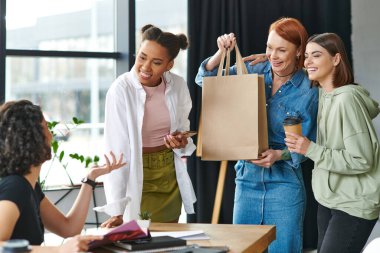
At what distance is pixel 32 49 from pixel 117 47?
24.3 inches

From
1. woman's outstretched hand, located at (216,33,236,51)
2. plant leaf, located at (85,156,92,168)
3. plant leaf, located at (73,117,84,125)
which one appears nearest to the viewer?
woman's outstretched hand, located at (216,33,236,51)

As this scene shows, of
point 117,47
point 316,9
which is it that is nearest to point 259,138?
point 117,47

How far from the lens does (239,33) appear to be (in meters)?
4.73

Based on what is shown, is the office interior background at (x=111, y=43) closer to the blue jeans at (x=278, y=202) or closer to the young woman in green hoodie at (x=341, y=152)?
the blue jeans at (x=278, y=202)

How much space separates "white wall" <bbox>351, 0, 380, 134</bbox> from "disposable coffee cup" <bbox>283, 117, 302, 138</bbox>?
2139 mm

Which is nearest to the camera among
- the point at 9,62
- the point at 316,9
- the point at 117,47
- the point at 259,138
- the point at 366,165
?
the point at 366,165

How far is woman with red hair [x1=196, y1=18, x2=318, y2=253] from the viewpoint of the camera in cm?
301

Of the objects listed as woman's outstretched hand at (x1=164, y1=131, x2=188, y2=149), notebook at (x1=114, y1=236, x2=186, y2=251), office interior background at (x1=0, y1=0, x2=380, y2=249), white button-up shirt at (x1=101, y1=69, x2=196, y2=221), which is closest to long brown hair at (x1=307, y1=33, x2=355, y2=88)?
woman's outstretched hand at (x1=164, y1=131, x2=188, y2=149)

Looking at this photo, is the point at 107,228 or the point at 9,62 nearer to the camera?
Result: the point at 107,228

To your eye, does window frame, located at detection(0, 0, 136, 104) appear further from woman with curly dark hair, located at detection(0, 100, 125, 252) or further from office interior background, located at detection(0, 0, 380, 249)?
woman with curly dark hair, located at detection(0, 100, 125, 252)

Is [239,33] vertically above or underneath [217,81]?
above

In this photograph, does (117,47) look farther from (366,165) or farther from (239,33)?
(366,165)

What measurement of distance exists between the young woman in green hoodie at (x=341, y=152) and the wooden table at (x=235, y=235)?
0.33 m

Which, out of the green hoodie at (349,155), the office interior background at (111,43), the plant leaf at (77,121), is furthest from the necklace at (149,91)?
the office interior background at (111,43)
